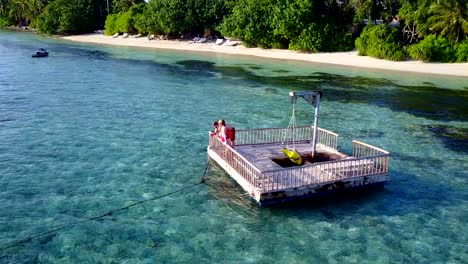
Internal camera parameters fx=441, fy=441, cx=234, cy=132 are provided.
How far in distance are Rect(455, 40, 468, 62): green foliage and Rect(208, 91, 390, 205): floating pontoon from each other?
45930 millimetres

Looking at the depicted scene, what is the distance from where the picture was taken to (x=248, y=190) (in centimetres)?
1903

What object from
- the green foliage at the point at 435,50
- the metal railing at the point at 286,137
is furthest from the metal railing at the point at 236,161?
the green foliage at the point at 435,50

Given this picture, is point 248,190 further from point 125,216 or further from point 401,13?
point 401,13

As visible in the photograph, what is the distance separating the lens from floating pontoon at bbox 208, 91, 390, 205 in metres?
18.7

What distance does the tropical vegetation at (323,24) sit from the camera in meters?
62.8

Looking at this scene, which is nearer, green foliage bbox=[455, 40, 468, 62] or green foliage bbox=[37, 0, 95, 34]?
green foliage bbox=[455, 40, 468, 62]

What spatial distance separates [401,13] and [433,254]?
58.0 m

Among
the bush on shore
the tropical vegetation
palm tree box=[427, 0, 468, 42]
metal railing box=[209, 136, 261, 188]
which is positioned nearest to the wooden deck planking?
metal railing box=[209, 136, 261, 188]

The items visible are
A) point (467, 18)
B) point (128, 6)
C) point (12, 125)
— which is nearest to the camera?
point (12, 125)

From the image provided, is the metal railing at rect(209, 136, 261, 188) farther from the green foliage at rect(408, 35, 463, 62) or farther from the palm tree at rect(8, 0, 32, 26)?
the palm tree at rect(8, 0, 32, 26)

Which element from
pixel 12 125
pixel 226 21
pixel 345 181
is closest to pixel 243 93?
pixel 12 125

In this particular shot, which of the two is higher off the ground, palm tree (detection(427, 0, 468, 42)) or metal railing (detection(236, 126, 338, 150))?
palm tree (detection(427, 0, 468, 42))

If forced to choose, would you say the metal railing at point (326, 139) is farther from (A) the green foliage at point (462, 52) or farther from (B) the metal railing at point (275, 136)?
(A) the green foliage at point (462, 52)

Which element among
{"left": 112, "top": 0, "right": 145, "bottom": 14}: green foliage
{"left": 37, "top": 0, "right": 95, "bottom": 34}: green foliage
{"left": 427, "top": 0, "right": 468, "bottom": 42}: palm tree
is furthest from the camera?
{"left": 112, "top": 0, "right": 145, "bottom": 14}: green foliage
